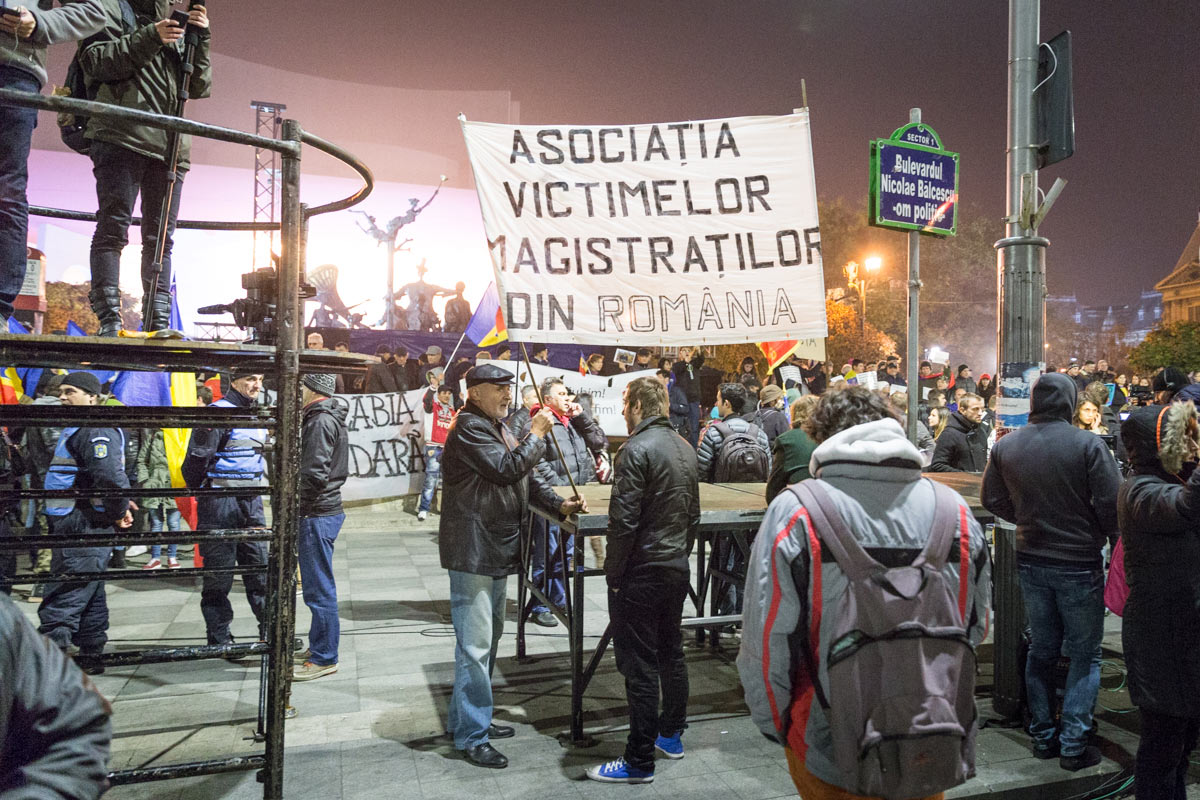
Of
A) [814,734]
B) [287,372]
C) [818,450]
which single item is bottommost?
[814,734]

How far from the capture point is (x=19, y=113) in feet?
10.7

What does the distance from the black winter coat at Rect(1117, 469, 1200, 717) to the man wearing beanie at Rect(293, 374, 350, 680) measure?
467cm

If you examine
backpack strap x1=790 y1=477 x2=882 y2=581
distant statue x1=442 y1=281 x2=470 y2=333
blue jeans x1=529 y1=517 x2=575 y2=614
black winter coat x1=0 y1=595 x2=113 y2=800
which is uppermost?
distant statue x1=442 y1=281 x2=470 y2=333

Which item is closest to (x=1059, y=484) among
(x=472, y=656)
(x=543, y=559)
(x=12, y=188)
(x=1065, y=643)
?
(x=1065, y=643)

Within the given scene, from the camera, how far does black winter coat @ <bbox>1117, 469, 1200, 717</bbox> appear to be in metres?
3.30

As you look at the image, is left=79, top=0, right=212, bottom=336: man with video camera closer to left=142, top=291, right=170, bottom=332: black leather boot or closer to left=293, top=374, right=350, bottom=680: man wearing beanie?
left=142, top=291, right=170, bottom=332: black leather boot

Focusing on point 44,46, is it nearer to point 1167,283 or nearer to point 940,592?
point 940,592

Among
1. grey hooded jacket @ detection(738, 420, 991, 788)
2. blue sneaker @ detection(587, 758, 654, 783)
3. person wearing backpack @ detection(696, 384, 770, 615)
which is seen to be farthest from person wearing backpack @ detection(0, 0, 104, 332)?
person wearing backpack @ detection(696, 384, 770, 615)

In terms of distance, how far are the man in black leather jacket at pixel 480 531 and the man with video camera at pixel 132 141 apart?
168 centimetres

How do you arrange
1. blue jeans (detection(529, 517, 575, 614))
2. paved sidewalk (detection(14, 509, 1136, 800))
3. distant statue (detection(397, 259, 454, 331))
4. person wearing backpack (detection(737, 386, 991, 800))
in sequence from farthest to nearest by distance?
distant statue (detection(397, 259, 454, 331)) < blue jeans (detection(529, 517, 575, 614)) < paved sidewalk (detection(14, 509, 1136, 800)) < person wearing backpack (detection(737, 386, 991, 800))

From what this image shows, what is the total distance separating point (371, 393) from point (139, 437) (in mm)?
4660

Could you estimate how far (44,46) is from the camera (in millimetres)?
3391

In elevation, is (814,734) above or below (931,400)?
below

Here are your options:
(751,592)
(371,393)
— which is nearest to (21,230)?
(751,592)
